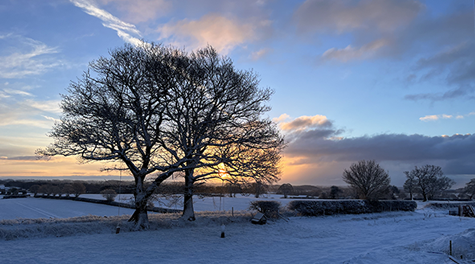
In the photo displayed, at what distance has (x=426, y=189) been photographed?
6994 centimetres

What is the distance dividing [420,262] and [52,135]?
20.1m

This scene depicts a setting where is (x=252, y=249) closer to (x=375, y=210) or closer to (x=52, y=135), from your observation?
(x=52, y=135)

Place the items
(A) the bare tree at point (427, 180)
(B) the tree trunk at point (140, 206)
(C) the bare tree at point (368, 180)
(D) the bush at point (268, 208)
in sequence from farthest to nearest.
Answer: (A) the bare tree at point (427, 180) → (C) the bare tree at point (368, 180) → (D) the bush at point (268, 208) → (B) the tree trunk at point (140, 206)

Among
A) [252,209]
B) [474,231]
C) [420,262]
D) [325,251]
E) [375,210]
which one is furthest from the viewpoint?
[375,210]

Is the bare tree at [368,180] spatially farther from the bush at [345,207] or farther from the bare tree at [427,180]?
the bare tree at [427,180]

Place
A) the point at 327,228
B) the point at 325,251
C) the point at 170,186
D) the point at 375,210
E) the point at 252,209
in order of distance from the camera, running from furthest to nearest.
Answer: the point at 375,210
the point at 252,209
the point at 327,228
the point at 170,186
the point at 325,251

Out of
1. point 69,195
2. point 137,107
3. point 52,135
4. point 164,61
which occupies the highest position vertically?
point 164,61

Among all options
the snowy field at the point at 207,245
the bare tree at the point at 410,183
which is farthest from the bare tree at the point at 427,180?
the snowy field at the point at 207,245

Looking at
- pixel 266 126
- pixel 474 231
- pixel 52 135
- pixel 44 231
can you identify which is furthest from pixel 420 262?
pixel 52 135

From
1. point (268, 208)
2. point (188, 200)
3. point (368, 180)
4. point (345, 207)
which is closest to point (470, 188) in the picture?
point (368, 180)

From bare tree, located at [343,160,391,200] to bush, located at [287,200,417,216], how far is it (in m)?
4.71

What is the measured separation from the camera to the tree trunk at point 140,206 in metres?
17.1

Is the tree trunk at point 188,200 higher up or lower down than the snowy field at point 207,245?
higher up

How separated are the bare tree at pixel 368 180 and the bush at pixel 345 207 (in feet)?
15.5
